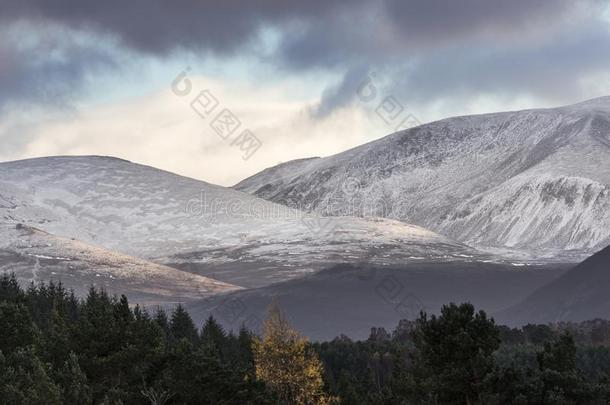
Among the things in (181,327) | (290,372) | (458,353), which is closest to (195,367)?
(458,353)

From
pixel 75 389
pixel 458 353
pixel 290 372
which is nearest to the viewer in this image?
pixel 75 389

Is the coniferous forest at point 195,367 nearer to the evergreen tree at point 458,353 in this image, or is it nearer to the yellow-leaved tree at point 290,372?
the evergreen tree at point 458,353

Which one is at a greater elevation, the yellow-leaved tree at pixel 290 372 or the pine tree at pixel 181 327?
the pine tree at pixel 181 327

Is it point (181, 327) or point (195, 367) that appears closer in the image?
point (195, 367)

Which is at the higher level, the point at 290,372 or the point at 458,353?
the point at 458,353

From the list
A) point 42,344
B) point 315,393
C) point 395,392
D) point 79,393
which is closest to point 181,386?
point 42,344

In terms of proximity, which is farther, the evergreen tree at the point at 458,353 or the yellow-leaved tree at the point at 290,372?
the yellow-leaved tree at the point at 290,372

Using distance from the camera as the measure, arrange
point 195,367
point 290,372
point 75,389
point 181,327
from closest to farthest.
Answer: point 75,389, point 195,367, point 290,372, point 181,327

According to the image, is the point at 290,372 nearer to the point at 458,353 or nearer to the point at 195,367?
the point at 195,367

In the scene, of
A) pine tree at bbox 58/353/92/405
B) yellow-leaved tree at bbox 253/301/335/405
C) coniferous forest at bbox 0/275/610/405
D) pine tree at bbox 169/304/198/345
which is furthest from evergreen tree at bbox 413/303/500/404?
pine tree at bbox 169/304/198/345

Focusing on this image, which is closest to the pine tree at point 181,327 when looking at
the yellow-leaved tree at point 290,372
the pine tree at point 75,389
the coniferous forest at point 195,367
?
the yellow-leaved tree at point 290,372

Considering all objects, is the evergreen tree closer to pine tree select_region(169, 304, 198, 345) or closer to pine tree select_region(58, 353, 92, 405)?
pine tree select_region(58, 353, 92, 405)

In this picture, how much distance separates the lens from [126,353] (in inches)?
2493

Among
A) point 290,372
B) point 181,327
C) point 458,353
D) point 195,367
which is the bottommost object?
point 290,372
